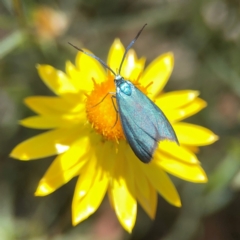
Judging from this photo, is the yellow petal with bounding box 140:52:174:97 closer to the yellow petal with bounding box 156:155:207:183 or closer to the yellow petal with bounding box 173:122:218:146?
the yellow petal with bounding box 173:122:218:146

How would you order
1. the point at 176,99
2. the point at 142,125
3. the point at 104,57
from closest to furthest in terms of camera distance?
the point at 142,125
the point at 176,99
the point at 104,57

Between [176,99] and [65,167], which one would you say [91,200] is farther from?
[176,99]

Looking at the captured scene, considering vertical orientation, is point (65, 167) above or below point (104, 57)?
below

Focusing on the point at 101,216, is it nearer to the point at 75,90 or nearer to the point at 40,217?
the point at 40,217

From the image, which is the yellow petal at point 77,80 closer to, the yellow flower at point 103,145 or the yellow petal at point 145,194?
the yellow flower at point 103,145

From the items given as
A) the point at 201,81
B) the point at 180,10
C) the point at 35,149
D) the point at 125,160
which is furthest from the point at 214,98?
the point at 35,149

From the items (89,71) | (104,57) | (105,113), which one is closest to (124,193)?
(105,113)

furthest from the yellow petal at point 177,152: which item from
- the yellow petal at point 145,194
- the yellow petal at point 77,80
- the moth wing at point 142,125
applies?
the yellow petal at point 77,80
